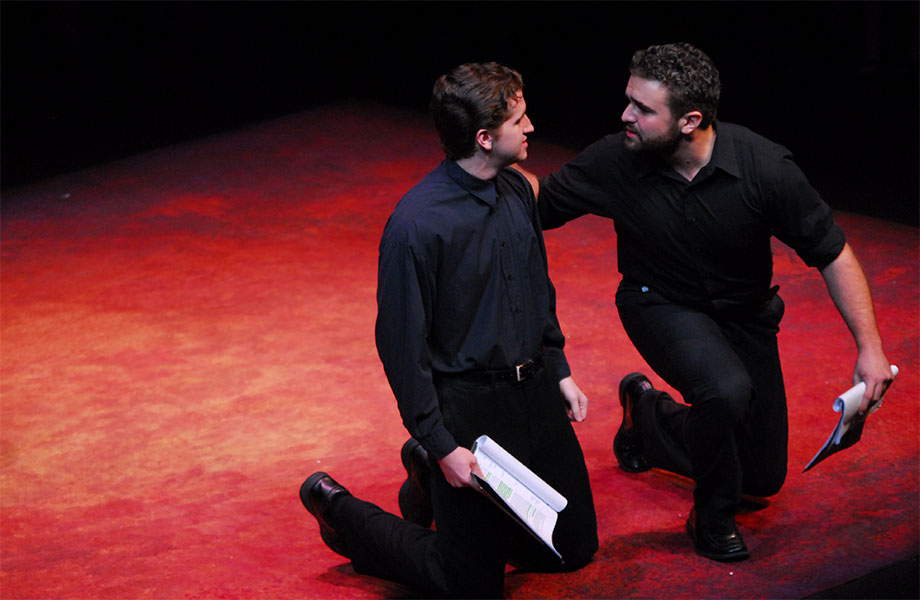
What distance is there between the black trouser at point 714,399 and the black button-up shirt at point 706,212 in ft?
0.27

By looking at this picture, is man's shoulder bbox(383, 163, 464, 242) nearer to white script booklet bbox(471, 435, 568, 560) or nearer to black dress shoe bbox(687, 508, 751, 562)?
white script booklet bbox(471, 435, 568, 560)

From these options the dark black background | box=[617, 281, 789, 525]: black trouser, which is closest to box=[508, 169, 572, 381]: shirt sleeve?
box=[617, 281, 789, 525]: black trouser

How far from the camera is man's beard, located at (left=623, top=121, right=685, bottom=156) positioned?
10.8ft

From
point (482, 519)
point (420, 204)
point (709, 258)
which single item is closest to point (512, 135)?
point (420, 204)

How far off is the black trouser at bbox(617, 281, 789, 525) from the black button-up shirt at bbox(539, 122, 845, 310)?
0.08m

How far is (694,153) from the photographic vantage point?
333 cm

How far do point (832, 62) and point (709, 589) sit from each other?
27.8 ft

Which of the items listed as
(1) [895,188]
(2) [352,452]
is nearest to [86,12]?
(1) [895,188]

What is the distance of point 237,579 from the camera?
10.5 feet

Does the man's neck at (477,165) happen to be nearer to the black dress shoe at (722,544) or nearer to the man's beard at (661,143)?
the man's beard at (661,143)

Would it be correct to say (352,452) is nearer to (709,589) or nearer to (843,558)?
(709,589)

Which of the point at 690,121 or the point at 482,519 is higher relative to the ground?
the point at 690,121

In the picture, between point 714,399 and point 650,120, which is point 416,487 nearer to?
point 714,399

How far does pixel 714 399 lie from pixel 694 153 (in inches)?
30.7
